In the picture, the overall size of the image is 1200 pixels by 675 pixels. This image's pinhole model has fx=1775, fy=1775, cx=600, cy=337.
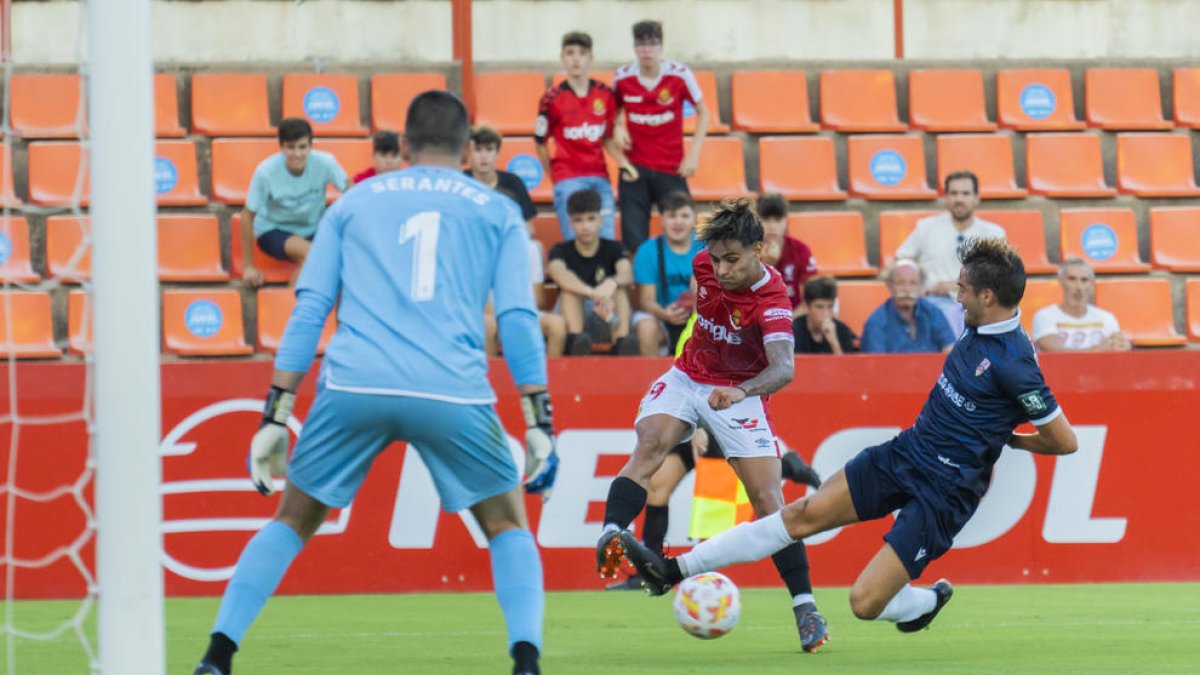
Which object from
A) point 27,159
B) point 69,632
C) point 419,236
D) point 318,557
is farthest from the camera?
point 27,159

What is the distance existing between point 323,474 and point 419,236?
0.75 metres

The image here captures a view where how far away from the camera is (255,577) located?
17.1 ft

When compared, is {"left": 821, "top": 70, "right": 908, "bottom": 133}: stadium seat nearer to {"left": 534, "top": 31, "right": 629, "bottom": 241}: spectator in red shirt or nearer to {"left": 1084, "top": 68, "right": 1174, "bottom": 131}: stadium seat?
{"left": 1084, "top": 68, "right": 1174, "bottom": 131}: stadium seat

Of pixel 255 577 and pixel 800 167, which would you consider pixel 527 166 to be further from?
pixel 255 577

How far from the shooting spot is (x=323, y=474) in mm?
5211

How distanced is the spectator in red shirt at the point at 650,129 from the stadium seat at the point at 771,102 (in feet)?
Result: 5.18

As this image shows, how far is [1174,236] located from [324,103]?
6.59 metres

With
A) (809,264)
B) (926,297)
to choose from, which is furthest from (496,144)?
(926,297)

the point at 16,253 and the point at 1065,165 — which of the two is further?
the point at 1065,165

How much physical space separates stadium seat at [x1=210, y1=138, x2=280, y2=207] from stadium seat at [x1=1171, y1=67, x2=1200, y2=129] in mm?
7135

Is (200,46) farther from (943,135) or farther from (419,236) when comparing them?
(419,236)

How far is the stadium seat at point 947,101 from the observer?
46.0ft

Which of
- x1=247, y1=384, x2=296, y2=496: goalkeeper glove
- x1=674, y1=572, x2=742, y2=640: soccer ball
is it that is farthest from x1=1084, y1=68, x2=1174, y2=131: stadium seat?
x1=247, y1=384, x2=296, y2=496: goalkeeper glove

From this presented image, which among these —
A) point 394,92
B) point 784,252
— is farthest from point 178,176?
point 784,252
